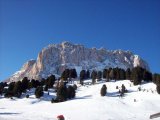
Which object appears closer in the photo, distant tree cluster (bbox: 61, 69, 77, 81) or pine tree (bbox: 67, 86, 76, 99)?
pine tree (bbox: 67, 86, 76, 99)

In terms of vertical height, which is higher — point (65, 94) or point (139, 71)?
point (139, 71)

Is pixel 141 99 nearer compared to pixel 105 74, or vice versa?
pixel 141 99

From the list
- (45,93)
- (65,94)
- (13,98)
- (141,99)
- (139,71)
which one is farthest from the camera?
(139,71)

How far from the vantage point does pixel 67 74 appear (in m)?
164

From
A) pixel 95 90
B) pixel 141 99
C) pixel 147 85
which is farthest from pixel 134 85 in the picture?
pixel 141 99

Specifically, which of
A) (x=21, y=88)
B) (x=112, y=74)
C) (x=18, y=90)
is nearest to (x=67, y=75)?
(x=112, y=74)

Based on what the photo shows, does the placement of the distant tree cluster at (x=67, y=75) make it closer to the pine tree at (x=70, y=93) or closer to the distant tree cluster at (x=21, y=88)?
the distant tree cluster at (x=21, y=88)

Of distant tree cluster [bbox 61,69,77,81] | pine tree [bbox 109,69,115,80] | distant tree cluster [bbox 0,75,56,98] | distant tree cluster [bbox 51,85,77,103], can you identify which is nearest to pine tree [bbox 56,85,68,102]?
distant tree cluster [bbox 51,85,77,103]

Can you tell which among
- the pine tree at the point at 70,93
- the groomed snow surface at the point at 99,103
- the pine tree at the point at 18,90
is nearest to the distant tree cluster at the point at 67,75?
the groomed snow surface at the point at 99,103

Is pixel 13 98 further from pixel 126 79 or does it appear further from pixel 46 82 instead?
pixel 126 79

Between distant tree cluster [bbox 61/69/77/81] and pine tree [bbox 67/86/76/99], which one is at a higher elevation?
distant tree cluster [bbox 61/69/77/81]

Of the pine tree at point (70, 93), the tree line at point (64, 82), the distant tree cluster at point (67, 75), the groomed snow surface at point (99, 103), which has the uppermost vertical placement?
the distant tree cluster at point (67, 75)

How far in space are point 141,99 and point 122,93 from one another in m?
13.2

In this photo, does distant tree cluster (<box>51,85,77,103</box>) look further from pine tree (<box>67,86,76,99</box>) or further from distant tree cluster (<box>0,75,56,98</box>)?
distant tree cluster (<box>0,75,56,98</box>)
